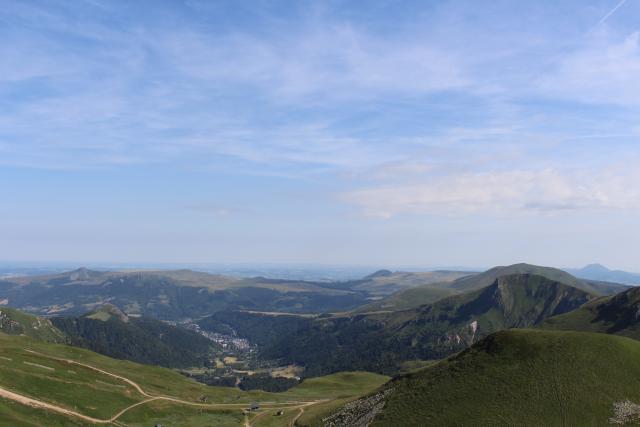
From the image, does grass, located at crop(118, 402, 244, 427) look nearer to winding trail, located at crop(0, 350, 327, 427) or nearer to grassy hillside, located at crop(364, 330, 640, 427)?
winding trail, located at crop(0, 350, 327, 427)

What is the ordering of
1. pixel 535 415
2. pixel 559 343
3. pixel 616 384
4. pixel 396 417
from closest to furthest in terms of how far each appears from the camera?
1. pixel 535 415
2. pixel 616 384
3. pixel 396 417
4. pixel 559 343

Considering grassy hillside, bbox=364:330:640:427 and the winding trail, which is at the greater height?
grassy hillside, bbox=364:330:640:427

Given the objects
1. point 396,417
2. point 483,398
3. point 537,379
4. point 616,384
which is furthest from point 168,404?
point 616,384

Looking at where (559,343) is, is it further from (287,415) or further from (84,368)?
(84,368)

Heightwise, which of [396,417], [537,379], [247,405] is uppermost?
[537,379]

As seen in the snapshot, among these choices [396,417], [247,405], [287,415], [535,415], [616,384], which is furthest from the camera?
[247,405]

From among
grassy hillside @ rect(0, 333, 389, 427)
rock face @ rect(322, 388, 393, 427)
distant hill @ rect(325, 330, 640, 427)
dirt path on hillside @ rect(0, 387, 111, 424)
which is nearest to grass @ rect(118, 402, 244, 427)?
grassy hillside @ rect(0, 333, 389, 427)
